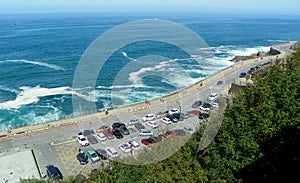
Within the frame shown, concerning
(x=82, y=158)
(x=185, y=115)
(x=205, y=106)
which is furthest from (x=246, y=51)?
(x=82, y=158)

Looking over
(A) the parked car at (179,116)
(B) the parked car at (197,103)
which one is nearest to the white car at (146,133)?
(A) the parked car at (179,116)

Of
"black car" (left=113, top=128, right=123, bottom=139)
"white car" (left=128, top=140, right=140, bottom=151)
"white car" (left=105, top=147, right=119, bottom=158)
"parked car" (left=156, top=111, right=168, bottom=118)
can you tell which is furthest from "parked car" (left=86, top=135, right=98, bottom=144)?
"parked car" (left=156, top=111, right=168, bottom=118)

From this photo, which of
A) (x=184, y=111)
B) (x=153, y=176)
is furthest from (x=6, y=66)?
(x=153, y=176)

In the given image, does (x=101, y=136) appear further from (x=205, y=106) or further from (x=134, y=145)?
(x=205, y=106)

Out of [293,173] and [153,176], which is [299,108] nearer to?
[293,173]

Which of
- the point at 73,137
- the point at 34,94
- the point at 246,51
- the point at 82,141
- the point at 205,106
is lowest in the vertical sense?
the point at 246,51

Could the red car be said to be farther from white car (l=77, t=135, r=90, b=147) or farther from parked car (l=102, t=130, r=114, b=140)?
white car (l=77, t=135, r=90, b=147)
